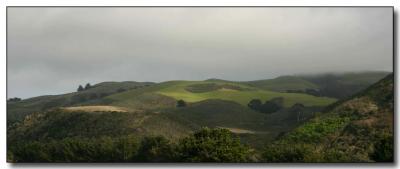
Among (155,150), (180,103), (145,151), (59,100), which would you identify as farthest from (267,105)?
(59,100)

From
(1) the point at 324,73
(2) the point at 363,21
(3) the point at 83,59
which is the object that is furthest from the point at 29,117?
(2) the point at 363,21

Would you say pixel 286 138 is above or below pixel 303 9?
below

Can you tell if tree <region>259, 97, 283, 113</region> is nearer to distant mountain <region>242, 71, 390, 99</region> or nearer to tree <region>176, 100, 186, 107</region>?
distant mountain <region>242, 71, 390, 99</region>

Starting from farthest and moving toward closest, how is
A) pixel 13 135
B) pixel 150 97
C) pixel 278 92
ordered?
pixel 150 97 < pixel 278 92 < pixel 13 135

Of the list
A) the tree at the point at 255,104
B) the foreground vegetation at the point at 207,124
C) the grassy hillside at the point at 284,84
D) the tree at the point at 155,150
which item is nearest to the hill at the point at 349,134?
the foreground vegetation at the point at 207,124

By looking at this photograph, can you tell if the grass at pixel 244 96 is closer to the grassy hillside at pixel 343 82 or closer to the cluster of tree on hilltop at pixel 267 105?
the cluster of tree on hilltop at pixel 267 105

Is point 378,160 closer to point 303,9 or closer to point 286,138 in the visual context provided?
point 303,9

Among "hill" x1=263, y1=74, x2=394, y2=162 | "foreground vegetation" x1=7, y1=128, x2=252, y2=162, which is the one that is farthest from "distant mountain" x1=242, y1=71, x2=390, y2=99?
"foreground vegetation" x1=7, y1=128, x2=252, y2=162
